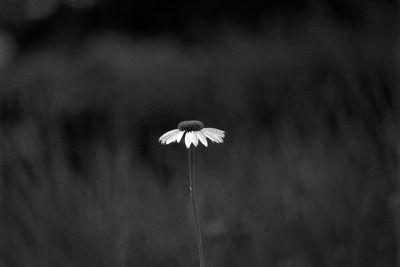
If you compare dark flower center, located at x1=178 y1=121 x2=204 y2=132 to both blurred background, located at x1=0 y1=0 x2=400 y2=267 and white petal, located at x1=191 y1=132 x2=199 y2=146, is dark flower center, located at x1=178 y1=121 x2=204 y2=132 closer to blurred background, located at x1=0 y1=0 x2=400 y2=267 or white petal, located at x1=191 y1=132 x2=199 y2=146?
white petal, located at x1=191 y1=132 x2=199 y2=146

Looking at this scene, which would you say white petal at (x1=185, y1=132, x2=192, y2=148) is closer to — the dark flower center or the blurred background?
the dark flower center

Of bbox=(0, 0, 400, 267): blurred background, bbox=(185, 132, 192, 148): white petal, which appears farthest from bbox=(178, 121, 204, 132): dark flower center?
bbox=(0, 0, 400, 267): blurred background

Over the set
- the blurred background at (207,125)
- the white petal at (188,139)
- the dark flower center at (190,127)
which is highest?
the blurred background at (207,125)

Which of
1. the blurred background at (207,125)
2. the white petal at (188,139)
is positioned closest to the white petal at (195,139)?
the white petal at (188,139)

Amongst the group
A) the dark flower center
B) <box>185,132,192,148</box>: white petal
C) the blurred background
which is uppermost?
the blurred background

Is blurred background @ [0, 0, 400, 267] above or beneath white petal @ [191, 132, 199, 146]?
above

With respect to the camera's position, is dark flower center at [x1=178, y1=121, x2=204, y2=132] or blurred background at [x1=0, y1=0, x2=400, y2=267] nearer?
dark flower center at [x1=178, y1=121, x2=204, y2=132]

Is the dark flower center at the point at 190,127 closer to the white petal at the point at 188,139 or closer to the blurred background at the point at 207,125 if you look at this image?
the white petal at the point at 188,139

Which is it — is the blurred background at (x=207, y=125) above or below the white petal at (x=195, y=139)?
above

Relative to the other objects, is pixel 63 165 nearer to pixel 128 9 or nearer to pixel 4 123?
pixel 4 123

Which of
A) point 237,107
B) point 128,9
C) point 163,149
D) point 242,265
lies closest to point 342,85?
point 237,107
